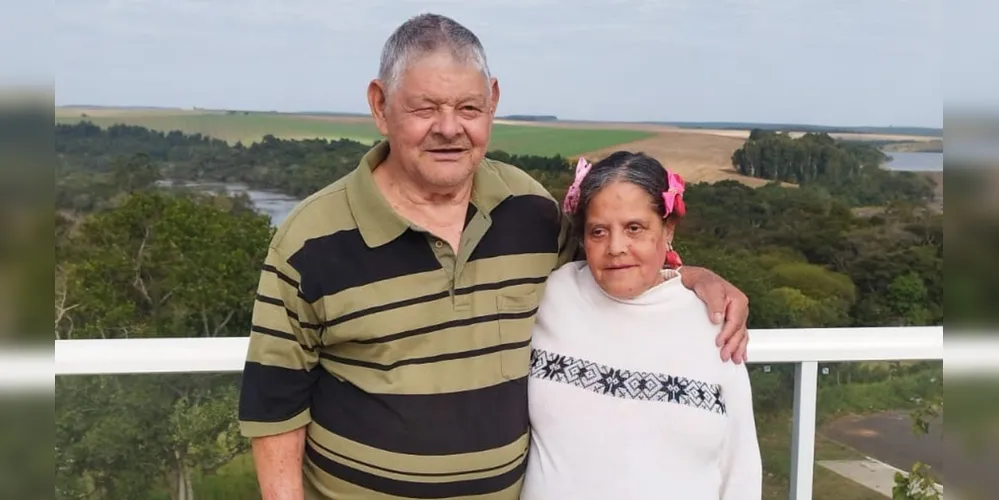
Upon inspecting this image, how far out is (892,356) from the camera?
194 cm

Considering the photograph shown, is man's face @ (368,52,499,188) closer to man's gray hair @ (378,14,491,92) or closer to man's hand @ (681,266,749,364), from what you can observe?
man's gray hair @ (378,14,491,92)

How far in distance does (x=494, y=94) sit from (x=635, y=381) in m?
0.65

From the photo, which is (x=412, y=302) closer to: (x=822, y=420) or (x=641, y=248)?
(x=641, y=248)

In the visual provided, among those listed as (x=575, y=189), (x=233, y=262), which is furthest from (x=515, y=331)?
(x=233, y=262)

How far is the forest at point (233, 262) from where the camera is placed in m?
1.92

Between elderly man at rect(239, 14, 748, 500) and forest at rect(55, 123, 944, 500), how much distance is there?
0.36 m

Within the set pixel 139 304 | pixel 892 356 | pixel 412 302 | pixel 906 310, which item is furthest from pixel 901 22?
pixel 139 304

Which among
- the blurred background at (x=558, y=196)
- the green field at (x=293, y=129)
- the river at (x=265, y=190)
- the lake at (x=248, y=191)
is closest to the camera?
the blurred background at (x=558, y=196)

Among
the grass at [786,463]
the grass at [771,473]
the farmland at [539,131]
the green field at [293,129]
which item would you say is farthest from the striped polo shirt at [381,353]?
the farmland at [539,131]

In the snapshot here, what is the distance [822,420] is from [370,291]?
138 centimetres

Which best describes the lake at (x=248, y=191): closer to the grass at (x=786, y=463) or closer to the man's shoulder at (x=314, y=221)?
the man's shoulder at (x=314, y=221)

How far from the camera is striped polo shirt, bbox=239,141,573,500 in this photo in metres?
1.40

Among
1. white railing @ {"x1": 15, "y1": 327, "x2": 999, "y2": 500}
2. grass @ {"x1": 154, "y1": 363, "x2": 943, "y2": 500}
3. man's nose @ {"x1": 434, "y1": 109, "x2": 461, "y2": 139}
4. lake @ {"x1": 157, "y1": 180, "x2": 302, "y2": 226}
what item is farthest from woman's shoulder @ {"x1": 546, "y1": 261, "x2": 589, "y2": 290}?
lake @ {"x1": 157, "y1": 180, "x2": 302, "y2": 226}

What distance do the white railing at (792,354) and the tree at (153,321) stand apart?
95mm
